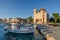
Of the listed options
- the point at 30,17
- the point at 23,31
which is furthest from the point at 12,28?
the point at 30,17

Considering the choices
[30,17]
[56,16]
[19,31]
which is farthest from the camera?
[30,17]

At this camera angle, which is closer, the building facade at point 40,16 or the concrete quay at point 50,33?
the concrete quay at point 50,33

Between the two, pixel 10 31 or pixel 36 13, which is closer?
pixel 10 31

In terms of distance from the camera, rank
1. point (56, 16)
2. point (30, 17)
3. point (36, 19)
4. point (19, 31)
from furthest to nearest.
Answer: point (30, 17) < point (36, 19) < point (56, 16) < point (19, 31)

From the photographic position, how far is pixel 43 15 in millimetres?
110438

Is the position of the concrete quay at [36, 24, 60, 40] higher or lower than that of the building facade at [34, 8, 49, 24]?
lower

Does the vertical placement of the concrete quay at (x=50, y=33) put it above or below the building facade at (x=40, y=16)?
below

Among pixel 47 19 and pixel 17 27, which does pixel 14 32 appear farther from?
pixel 47 19

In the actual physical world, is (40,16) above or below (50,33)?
above

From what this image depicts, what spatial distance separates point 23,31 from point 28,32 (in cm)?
102

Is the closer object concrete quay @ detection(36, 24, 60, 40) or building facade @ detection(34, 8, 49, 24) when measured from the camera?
concrete quay @ detection(36, 24, 60, 40)

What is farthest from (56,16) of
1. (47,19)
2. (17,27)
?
(17,27)

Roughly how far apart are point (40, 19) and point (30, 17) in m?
14.1

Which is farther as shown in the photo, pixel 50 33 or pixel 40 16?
pixel 40 16
